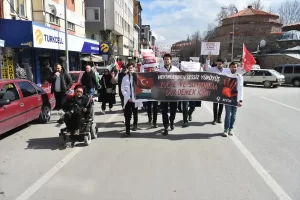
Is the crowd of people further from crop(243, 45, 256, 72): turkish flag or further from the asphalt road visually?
crop(243, 45, 256, 72): turkish flag

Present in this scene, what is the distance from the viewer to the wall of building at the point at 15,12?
589 inches

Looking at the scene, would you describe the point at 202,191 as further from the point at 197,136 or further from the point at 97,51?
the point at 97,51

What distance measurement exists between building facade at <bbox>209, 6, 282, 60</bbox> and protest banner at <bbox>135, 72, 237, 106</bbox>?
196ft

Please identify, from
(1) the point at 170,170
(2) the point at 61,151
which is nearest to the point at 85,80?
(2) the point at 61,151

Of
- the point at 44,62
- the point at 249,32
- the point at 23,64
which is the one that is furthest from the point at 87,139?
the point at 249,32

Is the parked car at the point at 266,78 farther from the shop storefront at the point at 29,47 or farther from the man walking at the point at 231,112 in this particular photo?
the man walking at the point at 231,112

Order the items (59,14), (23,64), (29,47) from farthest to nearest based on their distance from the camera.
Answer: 1. (59,14)
2. (23,64)
3. (29,47)

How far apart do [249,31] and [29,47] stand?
60567mm

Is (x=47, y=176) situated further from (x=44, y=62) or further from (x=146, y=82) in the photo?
(x=44, y=62)

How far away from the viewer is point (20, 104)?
7531 millimetres

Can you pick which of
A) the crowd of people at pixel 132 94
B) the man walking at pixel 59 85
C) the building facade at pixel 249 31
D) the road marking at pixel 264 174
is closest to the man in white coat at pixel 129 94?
the crowd of people at pixel 132 94

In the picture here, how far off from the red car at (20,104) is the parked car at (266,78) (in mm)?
20595

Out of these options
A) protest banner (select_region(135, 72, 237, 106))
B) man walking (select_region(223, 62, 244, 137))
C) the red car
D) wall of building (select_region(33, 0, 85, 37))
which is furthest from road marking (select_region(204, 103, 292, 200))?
wall of building (select_region(33, 0, 85, 37))

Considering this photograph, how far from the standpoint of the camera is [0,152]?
239 inches
